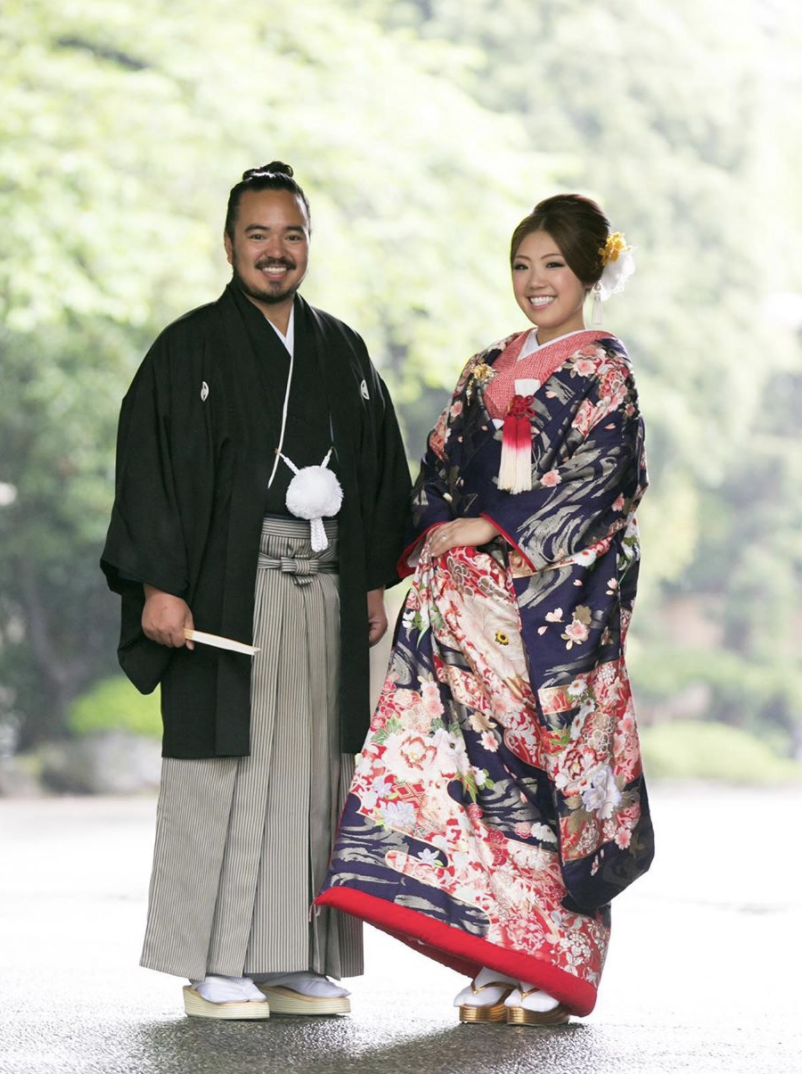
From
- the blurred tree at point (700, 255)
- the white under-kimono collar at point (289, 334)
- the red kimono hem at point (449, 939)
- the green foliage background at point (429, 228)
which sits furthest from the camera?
the blurred tree at point (700, 255)

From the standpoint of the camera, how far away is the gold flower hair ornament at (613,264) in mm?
3293

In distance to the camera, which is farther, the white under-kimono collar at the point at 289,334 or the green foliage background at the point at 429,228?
the green foliage background at the point at 429,228

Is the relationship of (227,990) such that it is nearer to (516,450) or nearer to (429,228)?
(516,450)

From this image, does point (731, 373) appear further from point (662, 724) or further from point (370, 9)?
point (370, 9)

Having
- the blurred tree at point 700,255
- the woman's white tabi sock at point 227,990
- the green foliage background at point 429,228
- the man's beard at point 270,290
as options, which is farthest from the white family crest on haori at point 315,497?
the blurred tree at point 700,255

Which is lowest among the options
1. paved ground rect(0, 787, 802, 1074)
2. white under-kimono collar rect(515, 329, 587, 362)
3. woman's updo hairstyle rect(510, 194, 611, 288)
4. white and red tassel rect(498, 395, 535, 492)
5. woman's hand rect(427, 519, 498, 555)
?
paved ground rect(0, 787, 802, 1074)

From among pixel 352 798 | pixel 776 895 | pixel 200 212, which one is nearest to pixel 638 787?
pixel 352 798

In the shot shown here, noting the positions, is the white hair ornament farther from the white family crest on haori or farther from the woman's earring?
the white family crest on haori

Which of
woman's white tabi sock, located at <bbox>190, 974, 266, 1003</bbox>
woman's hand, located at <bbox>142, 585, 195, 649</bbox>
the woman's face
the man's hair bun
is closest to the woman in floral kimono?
the woman's face

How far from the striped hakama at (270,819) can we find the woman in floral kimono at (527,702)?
17cm

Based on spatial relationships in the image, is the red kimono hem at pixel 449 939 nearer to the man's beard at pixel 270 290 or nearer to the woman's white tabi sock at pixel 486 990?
the woman's white tabi sock at pixel 486 990

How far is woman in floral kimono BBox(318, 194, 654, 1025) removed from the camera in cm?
309

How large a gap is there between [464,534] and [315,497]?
11.4 inches

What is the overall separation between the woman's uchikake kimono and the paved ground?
0.20 metres
